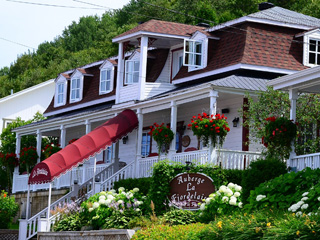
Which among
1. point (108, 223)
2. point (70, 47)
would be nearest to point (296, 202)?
point (108, 223)

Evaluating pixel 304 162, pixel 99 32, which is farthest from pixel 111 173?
pixel 99 32

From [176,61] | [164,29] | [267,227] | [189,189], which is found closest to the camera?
[267,227]

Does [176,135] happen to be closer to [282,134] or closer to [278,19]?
[278,19]

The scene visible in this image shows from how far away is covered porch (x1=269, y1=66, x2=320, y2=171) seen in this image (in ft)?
59.9

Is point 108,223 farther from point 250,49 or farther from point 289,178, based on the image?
point 250,49

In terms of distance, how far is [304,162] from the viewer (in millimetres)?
18594

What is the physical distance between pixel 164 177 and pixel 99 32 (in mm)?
57719

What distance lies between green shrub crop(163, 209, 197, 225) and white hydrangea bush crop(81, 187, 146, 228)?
170 cm

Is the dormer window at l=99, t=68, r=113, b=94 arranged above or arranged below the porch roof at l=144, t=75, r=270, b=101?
above

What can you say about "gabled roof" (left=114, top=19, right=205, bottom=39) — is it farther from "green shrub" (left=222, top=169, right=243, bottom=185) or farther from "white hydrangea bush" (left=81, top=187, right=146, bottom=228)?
"green shrub" (left=222, top=169, right=243, bottom=185)

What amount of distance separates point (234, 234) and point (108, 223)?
27.7ft

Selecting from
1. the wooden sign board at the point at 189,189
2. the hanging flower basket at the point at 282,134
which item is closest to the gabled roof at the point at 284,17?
the wooden sign board at the point at 189,189

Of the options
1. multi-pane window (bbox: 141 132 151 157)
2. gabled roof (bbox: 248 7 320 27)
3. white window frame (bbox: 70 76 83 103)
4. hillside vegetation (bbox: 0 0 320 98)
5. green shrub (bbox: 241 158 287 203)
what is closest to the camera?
green shrub (bbox: 241 158 287 203)

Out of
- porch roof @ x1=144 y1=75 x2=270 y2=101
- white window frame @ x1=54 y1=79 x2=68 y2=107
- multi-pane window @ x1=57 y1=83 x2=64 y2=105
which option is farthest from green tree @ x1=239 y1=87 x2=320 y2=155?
multi-pane window @ x1=57 y1=83 x2=64 y2=105
